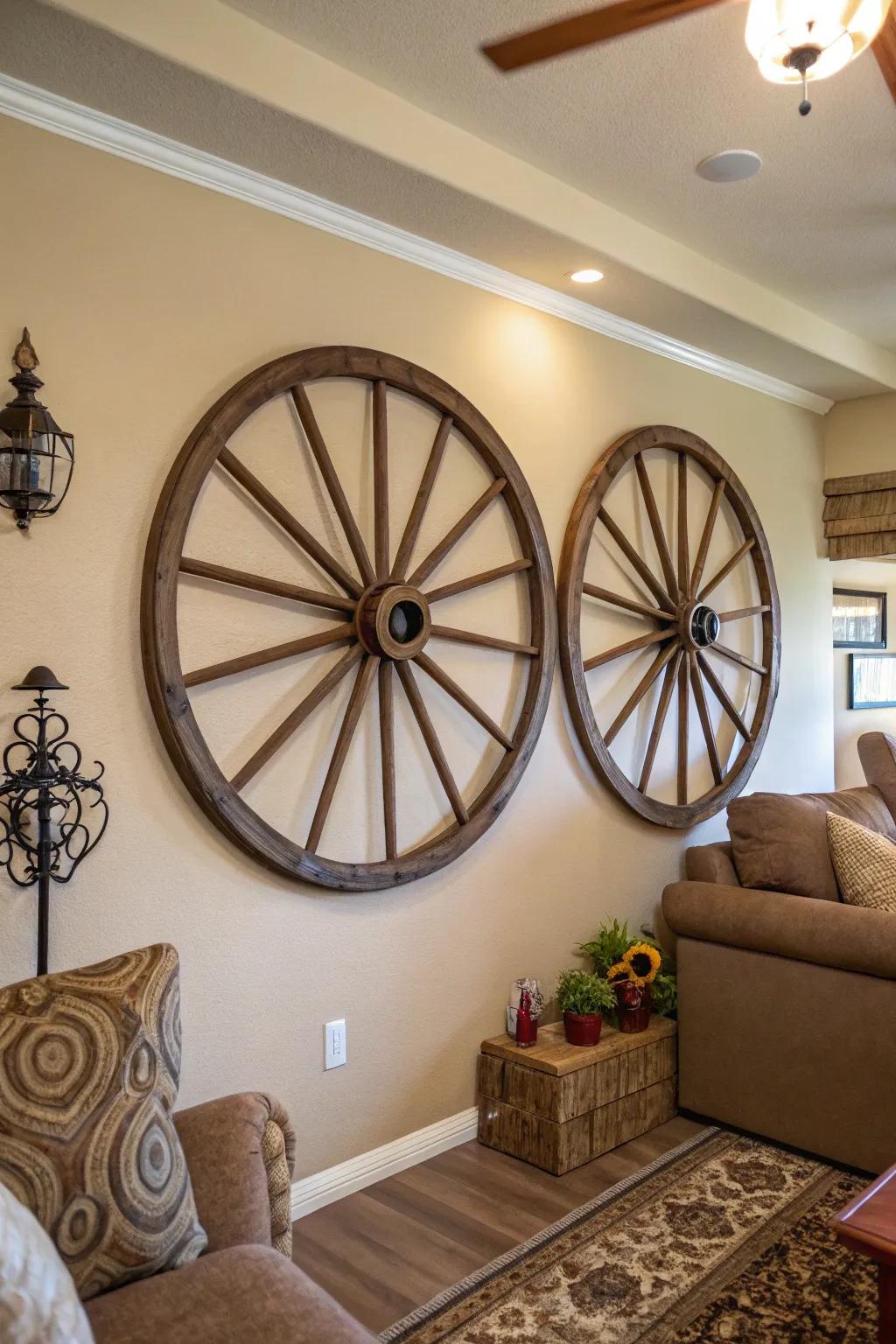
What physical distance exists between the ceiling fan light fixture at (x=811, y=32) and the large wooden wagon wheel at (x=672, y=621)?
181 centimetres

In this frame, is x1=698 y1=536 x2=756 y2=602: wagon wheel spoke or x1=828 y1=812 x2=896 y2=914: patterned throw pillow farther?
x1=698 y1=536 x2=756 y2=602: wagon wheel spoke

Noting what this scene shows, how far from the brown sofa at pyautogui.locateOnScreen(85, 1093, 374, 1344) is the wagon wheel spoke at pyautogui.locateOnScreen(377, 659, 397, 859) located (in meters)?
0.95

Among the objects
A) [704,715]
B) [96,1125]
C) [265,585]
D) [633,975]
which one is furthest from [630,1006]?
[96,1125]

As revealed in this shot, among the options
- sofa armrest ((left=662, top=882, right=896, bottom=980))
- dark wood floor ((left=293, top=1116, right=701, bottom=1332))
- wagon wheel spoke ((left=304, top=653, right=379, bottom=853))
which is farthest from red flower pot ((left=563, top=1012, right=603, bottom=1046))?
wagon wheel spoke ((left=304, top=653, right=379, bottom=853))

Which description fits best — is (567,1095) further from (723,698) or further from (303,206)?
(303,206)

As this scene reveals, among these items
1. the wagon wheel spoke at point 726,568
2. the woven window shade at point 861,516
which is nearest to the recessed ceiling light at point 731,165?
the wagon wheel spoke at point 726,568

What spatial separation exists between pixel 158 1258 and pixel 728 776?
2849 mm

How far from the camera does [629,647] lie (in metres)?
3.41

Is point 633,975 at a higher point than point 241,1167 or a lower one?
lower

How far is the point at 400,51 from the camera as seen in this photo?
218 cm

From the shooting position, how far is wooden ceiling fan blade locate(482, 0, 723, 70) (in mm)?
1529

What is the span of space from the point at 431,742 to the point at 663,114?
63.9 inches

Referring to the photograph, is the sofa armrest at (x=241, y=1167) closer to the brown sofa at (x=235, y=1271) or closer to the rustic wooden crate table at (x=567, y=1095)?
the brown sofa at (x=235, y=1271)

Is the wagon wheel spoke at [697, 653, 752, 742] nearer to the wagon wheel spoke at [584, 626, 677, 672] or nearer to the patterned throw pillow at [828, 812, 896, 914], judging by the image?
→ the wagon wheel spoke at [584, 626, 677, 672]
